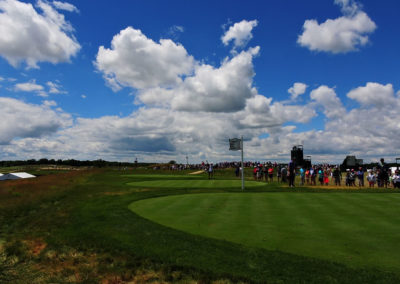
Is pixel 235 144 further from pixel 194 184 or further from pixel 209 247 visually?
pixel 209 247

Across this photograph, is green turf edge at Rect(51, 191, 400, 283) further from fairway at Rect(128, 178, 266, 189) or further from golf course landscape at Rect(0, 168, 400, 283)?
fairway at Rect(128, 178, 266, 189)

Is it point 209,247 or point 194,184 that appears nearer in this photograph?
point 209,247

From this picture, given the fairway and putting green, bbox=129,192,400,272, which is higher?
putting green, bbox=129,192,400,272

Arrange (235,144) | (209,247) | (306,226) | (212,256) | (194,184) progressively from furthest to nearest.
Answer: (194,184) → (235,144) → (306,226) → (209,247) → (212,256)

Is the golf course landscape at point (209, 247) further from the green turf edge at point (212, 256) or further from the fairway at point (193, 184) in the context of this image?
the fairway at point (193, 184)

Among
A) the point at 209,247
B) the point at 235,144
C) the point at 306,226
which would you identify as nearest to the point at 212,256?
the point at 209,247

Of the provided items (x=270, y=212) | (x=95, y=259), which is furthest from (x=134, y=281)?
(x=270, y=212)

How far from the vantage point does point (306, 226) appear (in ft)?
31.8

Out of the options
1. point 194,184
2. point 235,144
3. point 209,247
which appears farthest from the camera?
point 194,184

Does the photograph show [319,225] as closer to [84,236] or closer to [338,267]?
[338,267]

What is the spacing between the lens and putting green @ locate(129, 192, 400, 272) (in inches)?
281

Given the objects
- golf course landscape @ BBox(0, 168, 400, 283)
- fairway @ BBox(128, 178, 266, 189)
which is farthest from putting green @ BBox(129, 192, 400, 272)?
fairway @ BBox(128, 178, 266, 189)

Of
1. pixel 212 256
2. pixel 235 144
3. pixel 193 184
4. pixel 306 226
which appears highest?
pixel 235 144

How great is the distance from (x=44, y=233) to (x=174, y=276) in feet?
21.8
